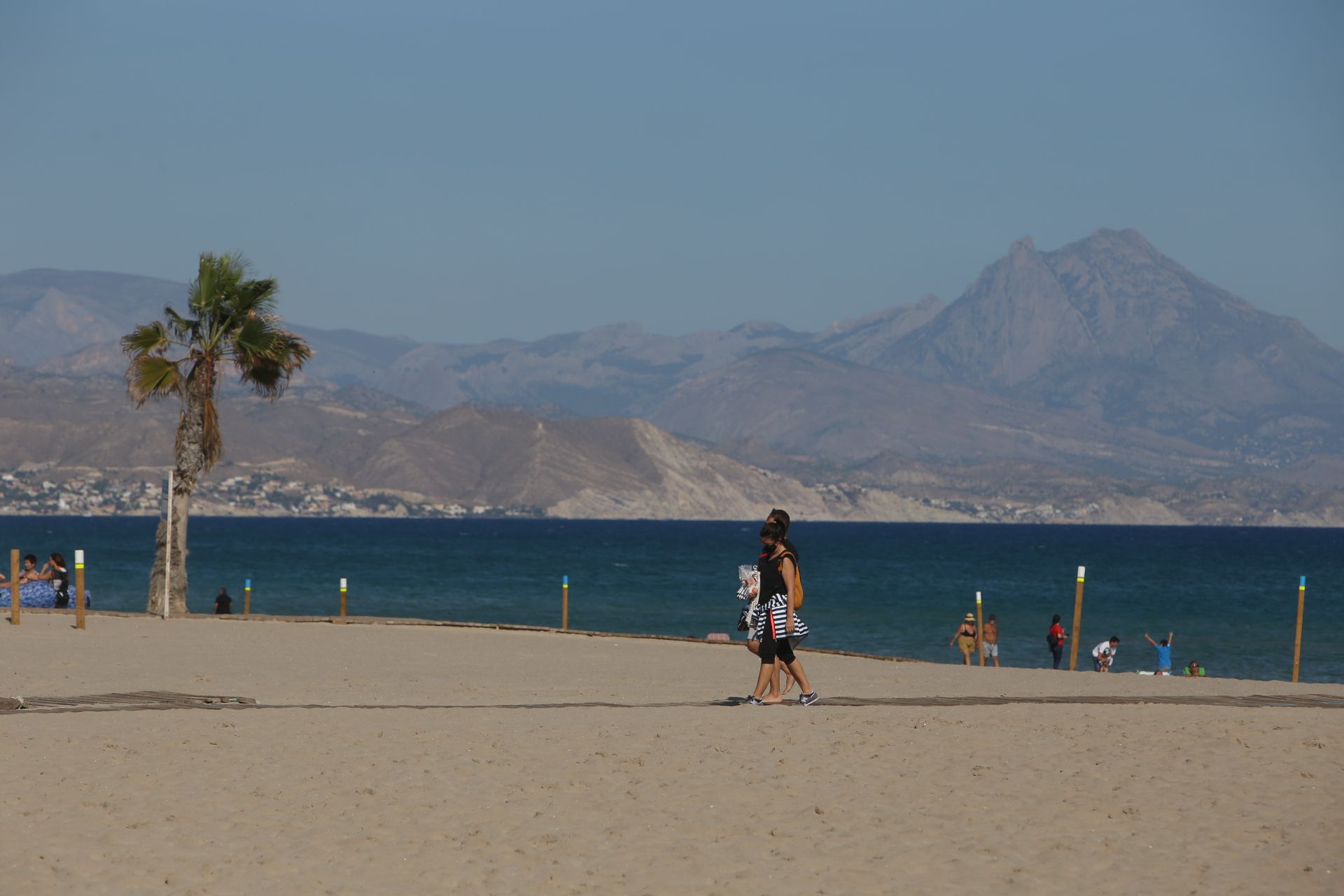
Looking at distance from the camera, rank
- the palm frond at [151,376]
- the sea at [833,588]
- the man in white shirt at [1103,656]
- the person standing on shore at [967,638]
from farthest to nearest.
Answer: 1. the sea at [833,588]
2. the person standing on shore at [967,638]
3. the man in white shirt at [1103,656]
4. the palm frond at [151,376]

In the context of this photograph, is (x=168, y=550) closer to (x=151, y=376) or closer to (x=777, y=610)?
(x=151, y=376)

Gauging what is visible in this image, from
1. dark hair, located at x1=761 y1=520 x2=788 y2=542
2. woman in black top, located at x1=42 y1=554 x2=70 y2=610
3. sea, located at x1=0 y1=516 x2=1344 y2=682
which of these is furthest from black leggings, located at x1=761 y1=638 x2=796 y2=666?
sea, located at x1=0 y1=516 x2=1344 y2=682

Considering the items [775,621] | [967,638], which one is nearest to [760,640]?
[775,621]

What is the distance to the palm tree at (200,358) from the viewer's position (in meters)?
26.7

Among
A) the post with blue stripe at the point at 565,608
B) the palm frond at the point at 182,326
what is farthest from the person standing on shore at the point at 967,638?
the palm frond at the point at 182,326

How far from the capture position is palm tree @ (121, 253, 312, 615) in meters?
26.7

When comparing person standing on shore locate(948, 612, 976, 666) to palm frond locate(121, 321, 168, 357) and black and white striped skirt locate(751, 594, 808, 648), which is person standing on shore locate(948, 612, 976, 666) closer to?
palm frond locate(121, 321, 168, 357)

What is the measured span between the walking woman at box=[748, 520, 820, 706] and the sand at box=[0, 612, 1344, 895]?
1.66 ft

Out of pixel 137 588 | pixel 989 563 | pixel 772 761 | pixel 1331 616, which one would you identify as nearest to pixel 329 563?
pixel 137 588

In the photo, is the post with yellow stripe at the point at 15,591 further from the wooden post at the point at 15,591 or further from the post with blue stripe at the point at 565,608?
the post with blue stripe at the point at 565,608

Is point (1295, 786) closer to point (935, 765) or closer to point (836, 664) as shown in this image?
point (935, 765)

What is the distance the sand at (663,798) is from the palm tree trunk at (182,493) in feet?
38.7

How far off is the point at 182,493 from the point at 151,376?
2.30 meters

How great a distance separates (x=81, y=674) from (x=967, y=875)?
1141 cm
